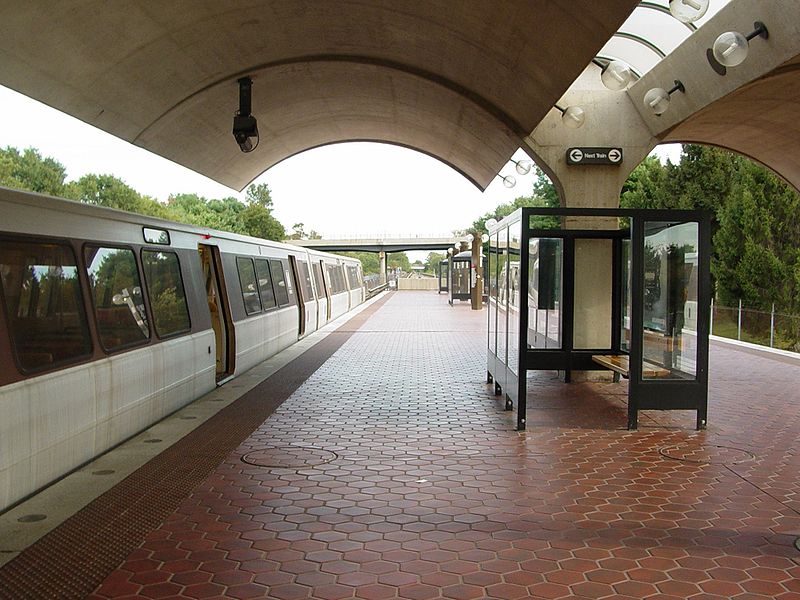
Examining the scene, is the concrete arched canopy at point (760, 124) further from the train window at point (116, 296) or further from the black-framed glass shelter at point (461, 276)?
the black-framed glass shelter at point (461, 276)

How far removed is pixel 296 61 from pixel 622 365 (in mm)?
6551

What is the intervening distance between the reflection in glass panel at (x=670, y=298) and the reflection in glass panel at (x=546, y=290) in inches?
101

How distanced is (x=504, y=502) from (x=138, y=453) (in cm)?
351

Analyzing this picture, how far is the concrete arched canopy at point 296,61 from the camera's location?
803cm

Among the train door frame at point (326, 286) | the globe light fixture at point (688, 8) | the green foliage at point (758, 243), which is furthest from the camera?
the train door frame at point (326, 286)

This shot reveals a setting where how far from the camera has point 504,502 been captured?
5.98 metres

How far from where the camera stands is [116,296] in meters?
7.55

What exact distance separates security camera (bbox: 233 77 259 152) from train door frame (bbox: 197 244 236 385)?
1.75 metres

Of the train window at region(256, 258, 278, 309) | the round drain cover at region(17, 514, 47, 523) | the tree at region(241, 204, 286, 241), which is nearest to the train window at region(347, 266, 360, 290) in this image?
the train window at region(256, 258, 278, 309)

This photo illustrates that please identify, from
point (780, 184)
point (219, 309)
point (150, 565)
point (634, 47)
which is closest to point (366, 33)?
point (634, 47)

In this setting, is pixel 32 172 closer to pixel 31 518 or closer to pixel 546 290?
pixel 546 290

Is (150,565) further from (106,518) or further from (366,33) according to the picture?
(366,33)

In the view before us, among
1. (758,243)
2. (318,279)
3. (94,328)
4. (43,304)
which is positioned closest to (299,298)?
(318,279)

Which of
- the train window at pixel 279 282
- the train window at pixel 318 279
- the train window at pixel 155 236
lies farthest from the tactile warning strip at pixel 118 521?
the train window at pixel 318 279
